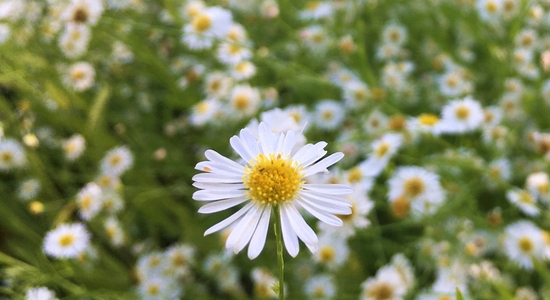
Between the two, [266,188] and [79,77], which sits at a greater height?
[79,77]

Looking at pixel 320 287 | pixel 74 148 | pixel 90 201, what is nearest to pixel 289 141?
pixel 320 287

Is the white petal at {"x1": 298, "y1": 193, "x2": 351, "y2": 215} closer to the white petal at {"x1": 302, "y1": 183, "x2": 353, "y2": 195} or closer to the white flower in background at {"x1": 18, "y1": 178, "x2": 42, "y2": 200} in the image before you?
the white petal at {"x1": 302, "y1": 183, "x2": 353, "y2": 195}

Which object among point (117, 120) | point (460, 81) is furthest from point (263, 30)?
point (460, 81)

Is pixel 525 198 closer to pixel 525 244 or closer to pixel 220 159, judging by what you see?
pixel 525 244

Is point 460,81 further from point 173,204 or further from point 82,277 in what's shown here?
point 82,277

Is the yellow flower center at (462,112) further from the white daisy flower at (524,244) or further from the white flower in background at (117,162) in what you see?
the white flower in background at (117,162)

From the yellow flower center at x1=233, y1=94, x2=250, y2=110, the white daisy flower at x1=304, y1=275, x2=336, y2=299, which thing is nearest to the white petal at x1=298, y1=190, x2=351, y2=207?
the white daisy flower at x1=304, y1=275, x2=336, y2=299
